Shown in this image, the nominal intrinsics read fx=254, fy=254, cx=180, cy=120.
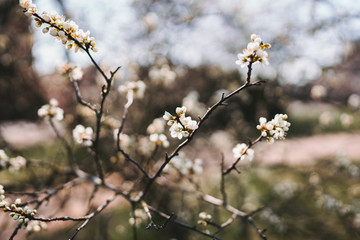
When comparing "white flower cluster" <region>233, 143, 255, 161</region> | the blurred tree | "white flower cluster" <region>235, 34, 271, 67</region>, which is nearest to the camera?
"white flower cluster" <region>235, 34, 271, 67</region>

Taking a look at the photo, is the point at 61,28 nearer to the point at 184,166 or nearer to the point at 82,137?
the point at 82,137

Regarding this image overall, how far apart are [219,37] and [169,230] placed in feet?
15.8

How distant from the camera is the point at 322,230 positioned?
3783 mm

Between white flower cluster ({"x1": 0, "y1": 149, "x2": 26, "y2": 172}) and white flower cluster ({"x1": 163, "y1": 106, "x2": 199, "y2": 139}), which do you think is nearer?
white flower cluster ({"x1": 163, "y1": 106, "x2": 199, "y2": 139})

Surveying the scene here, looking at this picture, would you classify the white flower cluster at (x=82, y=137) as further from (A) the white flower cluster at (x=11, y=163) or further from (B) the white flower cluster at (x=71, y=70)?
(A) the white flower cluster at (x=11, y=163)

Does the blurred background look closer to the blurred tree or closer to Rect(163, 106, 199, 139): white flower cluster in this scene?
the blurred tree

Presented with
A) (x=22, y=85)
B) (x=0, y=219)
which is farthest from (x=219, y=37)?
(x=0, y=219)

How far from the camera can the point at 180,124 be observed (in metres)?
1.27


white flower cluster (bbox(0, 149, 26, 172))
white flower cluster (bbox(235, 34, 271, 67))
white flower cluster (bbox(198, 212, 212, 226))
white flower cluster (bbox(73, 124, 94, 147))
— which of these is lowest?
white flower cluster (bbox(198, 212, 212, 226))

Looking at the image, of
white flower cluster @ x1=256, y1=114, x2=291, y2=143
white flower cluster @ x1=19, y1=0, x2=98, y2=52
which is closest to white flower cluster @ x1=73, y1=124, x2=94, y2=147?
white flower cluster @ x1=19, y1=0, x2=98, y2=52

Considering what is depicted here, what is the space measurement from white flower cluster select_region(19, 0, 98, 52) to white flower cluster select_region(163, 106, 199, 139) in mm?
550

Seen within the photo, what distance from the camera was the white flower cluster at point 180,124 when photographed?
4.09 feet

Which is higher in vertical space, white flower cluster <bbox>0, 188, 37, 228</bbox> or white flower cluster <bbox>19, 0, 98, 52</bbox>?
white flower cluster <bbox>19, 0, 98, 52</bbox>

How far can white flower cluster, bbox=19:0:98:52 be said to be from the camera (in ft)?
4.00
